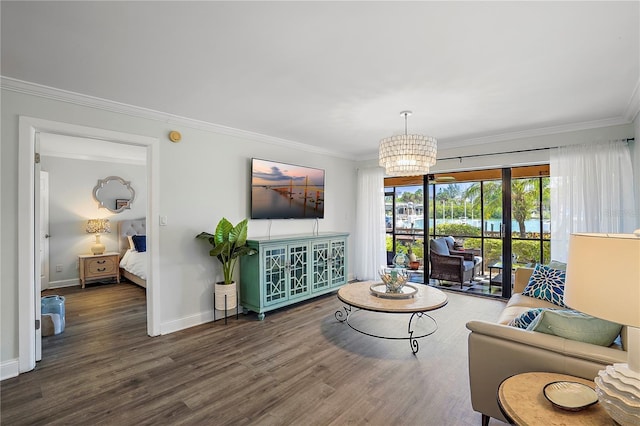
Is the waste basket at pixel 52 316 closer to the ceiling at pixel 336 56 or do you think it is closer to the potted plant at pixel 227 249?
the potted plant at pixel 227 249

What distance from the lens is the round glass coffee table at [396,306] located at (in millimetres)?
2869

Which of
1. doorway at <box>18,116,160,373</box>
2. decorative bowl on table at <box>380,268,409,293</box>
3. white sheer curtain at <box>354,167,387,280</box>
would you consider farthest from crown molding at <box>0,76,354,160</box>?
decorative bowl on table at <box>380,268,409,293</box>

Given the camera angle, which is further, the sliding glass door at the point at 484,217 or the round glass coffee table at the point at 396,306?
the sliding glass door at the point at 484,217

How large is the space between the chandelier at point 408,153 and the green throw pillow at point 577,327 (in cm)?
172

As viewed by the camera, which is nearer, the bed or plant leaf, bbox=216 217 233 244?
plant leaf, bbox=216 217 233 244

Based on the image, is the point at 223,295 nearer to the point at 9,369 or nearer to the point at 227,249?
the point at 227,249

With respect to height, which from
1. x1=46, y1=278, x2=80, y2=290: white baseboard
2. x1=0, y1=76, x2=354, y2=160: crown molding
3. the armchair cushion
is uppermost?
x1=0, y1=76, x2=354, y2=160: crown molding

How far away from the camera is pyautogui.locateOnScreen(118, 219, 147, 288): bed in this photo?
5.20m

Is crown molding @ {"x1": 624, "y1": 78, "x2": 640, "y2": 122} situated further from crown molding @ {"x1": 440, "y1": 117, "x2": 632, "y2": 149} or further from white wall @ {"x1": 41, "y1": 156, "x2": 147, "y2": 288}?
white wall @ {"x1": 41, "y1": 156, "x2": 147, "y2": 288}

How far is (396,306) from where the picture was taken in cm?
289

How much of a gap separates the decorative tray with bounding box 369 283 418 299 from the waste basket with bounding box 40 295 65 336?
351 cm

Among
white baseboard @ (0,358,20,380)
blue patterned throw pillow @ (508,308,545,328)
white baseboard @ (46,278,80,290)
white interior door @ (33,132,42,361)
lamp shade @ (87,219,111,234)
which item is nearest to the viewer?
blue patterned throw pillow @ (508,308,545,328)

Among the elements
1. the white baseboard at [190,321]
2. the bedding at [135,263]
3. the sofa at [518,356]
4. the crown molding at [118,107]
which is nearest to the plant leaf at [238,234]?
the white baseboard at [190,321]

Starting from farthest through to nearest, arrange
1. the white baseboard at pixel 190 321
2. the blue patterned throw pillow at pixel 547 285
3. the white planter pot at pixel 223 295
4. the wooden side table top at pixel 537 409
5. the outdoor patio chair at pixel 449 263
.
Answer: the outdoor patio chair at pixel 449 263
the white planter pot at pixel 223 295
the white baseboard at pixel 190 321
the blue patterned throw pillow at pixel 547 285
the wooden side table top at pixel 537 409
